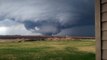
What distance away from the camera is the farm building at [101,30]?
474 centimetres

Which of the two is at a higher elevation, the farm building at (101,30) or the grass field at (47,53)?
the farm building at (101,30)

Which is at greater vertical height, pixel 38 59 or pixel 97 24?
pixel 97 24

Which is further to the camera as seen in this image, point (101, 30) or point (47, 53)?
point (47, 53)

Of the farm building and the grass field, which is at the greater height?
the farm building

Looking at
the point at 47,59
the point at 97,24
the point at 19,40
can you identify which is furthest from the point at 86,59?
the point at 19,40

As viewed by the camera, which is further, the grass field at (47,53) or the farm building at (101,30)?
the grass field at (47,53)

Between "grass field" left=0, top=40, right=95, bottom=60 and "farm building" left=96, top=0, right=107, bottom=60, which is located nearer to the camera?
"farm building" left=96, top=0, right=107, bottom=60

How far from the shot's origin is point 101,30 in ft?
15.7

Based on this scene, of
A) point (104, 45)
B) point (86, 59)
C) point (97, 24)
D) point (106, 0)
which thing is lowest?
point (86, 59)

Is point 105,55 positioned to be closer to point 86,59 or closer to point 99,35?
Result: point 99,35

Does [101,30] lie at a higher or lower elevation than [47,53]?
higher

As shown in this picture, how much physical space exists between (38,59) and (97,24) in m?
15.7

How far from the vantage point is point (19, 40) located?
3941 centimetres

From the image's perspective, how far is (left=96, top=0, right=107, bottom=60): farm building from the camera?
4.74 metres
